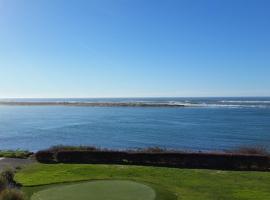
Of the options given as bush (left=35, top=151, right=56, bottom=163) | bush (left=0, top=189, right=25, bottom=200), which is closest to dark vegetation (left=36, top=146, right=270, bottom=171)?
bush (left=35, top=151, right=56, bottom=163)

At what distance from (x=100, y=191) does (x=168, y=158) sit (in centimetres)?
1057

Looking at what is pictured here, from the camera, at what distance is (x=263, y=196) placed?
1745 cm

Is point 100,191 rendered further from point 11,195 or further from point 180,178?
point 180,178

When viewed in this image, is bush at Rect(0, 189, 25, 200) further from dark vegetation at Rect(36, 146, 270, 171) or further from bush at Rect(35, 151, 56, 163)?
bush at Rect(35, 151, 56, 163)

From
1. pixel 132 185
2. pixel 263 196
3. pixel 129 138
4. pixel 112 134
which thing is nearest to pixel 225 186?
pixel 263 196

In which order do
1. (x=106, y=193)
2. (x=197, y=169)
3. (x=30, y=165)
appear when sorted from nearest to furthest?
1. (x=106, y=193)
2. (x=197, y=169)
3. (x=30, y=165)

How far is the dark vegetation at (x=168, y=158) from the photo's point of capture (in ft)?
84.4

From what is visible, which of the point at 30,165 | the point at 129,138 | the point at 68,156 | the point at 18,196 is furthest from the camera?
the point at 129,138

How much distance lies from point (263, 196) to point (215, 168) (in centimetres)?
829

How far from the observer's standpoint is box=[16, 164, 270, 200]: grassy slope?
18.2 metres

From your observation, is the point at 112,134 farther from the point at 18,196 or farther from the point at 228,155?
the point at 18,196

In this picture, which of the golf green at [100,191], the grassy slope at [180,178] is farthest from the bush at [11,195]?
the grassy slope at [180,178]

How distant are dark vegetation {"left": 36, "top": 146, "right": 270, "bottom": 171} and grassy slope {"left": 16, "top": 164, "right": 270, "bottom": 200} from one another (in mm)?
2440

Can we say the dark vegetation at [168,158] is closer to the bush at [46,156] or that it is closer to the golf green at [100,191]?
the bush at [46,156]
